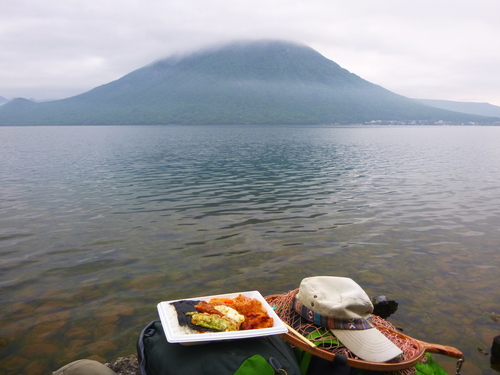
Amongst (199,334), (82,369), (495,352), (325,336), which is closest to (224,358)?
(199,334)

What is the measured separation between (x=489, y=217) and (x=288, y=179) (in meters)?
14.1

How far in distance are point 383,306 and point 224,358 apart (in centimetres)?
517

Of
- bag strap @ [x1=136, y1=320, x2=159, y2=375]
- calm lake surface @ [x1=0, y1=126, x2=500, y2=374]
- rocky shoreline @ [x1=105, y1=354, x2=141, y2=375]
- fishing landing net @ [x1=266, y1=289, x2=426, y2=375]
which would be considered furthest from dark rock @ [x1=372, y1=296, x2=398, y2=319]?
bag strap @ [x1=136, y1=320, x2=159, y2=375]

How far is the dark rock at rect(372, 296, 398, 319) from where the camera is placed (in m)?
8.12

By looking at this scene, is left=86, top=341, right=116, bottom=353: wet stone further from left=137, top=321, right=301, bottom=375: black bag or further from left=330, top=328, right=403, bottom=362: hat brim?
left=330, top=328, right=403, bottom=362: hat brim

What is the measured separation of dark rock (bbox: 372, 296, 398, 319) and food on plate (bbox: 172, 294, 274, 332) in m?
4.12

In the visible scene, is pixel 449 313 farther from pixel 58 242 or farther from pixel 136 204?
pixel 136 204

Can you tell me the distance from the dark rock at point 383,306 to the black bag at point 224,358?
418 centimetres

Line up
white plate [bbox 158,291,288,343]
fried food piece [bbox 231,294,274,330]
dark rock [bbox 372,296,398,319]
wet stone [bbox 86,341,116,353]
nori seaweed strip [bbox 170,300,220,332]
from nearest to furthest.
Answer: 1. white plate [bbox 158,291,288,343]
2. nori seaweed strip [bbox 170,300,220,332]
3. fried food piece [bbox 231,294,274,330]
4. wet stone [bbox 86,341,116,353]
5. dark rock [bbox 372,296,398,319]

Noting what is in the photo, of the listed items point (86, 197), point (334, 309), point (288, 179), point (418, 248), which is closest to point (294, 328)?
point (334, 309)

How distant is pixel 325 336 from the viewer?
4.95 meters

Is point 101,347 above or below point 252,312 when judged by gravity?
below

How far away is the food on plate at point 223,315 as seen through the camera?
440cm

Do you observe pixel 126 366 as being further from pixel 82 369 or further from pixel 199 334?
pixel 199 334
